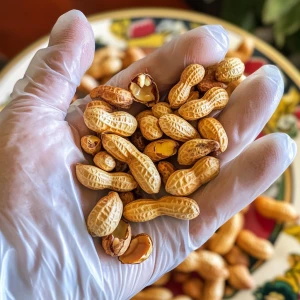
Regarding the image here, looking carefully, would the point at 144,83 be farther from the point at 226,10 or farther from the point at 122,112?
the point at 226,10

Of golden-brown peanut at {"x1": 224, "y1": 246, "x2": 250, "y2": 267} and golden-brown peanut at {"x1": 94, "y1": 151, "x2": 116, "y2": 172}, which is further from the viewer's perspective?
golden-brown peanut at {"x1": 224, "y1": 246, "x2": 250, "y2": 267}

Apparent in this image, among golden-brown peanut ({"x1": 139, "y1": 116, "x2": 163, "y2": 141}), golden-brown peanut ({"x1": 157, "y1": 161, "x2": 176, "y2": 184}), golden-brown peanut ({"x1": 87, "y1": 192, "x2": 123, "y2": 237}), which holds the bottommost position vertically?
golden-brown peanut ({"x1": 87, "y1": 192, "x2": 123, "y2": 237})

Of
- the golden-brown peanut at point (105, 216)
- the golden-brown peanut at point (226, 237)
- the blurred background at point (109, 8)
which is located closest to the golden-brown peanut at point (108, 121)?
the golden-brown peanut at point (105, 216)

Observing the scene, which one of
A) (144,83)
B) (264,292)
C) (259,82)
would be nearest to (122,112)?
(144,83)

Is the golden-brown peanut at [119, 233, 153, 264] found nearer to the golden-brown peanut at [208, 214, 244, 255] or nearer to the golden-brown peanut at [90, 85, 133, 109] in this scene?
the golden-brown peanut at [90, 85, 133, 109]

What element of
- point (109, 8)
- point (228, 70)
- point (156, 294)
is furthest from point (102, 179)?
point (109, 8)

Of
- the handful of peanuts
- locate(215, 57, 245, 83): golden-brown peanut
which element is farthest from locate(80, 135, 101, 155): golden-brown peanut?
locate(215, 57, 245, 83): golden-brown peanut

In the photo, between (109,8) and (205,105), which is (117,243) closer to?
(205,105)
